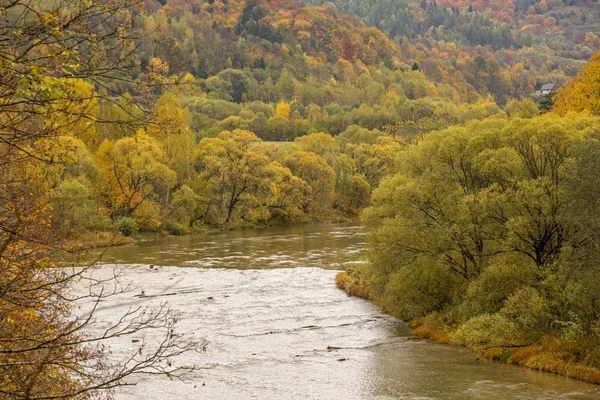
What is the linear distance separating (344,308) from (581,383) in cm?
1543

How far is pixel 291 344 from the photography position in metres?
28.3

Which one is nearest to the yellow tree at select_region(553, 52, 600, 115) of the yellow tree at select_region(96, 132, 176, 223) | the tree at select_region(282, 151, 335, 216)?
the tree at select_region(282, 151, 335, 216)

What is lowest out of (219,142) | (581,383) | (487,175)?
(581,383)

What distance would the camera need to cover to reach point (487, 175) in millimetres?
30609

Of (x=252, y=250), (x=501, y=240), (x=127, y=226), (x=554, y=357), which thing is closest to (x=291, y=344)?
(x=501, y=240)

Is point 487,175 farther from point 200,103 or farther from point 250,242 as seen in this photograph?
point 200,103

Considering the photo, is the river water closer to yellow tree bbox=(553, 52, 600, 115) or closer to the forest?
the forest

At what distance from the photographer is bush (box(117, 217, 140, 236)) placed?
64062mm

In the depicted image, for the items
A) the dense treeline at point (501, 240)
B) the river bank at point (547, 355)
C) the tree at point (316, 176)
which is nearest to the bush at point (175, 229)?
the tree at point (316, 176)

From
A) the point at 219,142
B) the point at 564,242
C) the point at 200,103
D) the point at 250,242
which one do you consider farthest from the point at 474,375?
the point at 200,103

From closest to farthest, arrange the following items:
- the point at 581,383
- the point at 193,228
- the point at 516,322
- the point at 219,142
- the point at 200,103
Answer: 1. the point at 581,383
2. the point at 516,322
3. the point at 193,228
4. the point at 219,142
5. the point at 200,103

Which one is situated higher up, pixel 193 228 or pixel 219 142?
pixel 219 142

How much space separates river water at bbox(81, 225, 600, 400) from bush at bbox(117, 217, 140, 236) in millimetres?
12993

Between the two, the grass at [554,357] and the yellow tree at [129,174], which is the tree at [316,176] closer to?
the yellow tree at [129,174]
